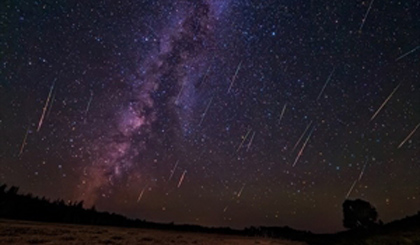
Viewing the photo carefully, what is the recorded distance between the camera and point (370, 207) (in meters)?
34.8

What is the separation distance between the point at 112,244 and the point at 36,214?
8.77 m

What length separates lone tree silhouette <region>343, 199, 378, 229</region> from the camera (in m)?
33.9

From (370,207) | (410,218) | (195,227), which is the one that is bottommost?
(195,227)

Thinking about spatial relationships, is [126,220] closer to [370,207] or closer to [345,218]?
[345,218]

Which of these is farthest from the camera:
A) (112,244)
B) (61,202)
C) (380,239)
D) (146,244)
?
(61,202)

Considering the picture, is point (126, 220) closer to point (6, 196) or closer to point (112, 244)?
point (6, 196)

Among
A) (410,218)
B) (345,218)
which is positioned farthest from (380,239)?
(345,218)

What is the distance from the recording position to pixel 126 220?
70.3 feet

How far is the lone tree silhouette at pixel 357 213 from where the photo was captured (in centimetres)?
3394

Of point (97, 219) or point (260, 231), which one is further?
point (260, 231)

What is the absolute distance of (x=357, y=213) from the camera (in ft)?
114

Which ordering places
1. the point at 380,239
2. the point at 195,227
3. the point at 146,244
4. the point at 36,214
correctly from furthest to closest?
1. the point at 195,227
2. the point at 36,214
3. the point at 380,239
4. the point at 146,244

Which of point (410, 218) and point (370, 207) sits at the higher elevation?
point (370, 207)

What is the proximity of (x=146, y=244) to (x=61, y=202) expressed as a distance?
12047 mm
